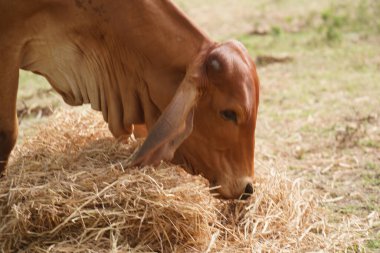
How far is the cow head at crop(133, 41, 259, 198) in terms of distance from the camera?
11.7 feet

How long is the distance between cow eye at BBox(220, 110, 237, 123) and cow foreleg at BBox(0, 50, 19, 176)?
3.86ft

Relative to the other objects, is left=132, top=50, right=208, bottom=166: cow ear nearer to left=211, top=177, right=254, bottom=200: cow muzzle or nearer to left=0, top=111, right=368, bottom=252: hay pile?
left=0, top=111, right=368, bottom=252: hay pile

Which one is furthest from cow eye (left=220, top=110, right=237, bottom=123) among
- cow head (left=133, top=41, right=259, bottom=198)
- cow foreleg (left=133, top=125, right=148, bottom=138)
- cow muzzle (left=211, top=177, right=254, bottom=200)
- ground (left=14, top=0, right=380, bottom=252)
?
ground (left=14, top=0, right=380, bottom=252)

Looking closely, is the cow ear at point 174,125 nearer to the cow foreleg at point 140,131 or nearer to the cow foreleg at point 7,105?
the cow foreleg at point 140,131

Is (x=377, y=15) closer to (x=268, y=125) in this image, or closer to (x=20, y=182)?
(x=268, y=125)

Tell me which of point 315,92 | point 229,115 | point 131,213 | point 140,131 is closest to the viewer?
point 131,213

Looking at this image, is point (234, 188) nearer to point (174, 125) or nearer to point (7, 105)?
point (174, 125)

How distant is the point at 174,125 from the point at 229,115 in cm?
33

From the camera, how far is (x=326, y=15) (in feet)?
31.2

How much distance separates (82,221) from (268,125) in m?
3.00

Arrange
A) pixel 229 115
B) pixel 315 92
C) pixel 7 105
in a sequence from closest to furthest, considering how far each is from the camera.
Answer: pixel 229 115 < pixel 7 105 < pixel 315 92

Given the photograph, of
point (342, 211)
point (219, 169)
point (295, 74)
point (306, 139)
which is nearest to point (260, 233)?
point (219, 169)

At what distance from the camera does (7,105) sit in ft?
Result: 13.5

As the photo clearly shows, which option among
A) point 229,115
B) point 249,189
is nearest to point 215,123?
point 229,115
